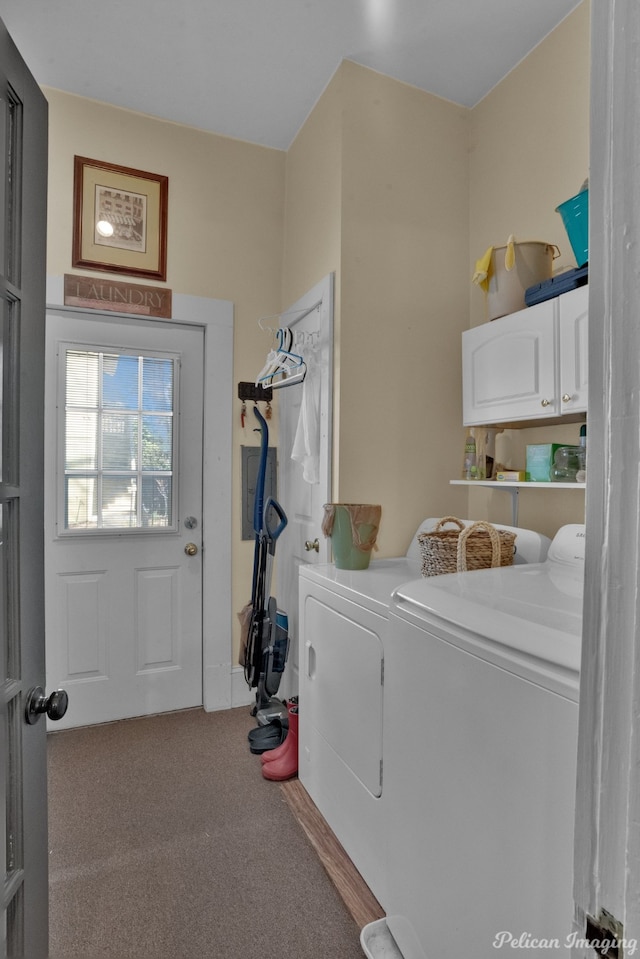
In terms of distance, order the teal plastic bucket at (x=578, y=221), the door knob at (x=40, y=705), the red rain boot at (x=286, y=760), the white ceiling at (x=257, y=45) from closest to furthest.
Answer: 1. the door knob at (x=40, y=705)
2. the teal plastic bucket at (x=578, y=221)
3. the white ceiling at (x=257, y=45)
4. the red rain boot at (x=286, y=760)

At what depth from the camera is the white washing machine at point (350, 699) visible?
151cm

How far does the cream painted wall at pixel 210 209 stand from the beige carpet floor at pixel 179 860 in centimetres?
75

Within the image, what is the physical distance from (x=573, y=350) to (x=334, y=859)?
182cm

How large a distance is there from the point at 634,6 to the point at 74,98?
2.92 m

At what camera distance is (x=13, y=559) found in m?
0.88

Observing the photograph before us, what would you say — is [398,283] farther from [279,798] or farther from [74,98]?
[279,798]

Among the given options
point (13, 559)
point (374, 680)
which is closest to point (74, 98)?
point (13, 559)

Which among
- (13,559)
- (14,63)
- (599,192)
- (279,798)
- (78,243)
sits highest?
(78,243)

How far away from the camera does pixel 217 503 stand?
2.75m

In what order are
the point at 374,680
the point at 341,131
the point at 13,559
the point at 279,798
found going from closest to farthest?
the point at 13,559
the point at 374,680
the point at 279,798
the point at 341,131

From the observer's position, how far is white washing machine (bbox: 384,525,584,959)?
0.80m

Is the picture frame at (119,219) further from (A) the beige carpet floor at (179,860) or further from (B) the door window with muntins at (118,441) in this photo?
(A) the beige carpet floor at (179,860)

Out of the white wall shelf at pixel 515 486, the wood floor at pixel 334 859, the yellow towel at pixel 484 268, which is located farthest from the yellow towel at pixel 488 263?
the wood floor at pixel 334 859

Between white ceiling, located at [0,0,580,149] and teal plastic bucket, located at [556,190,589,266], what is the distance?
0.99 metres
